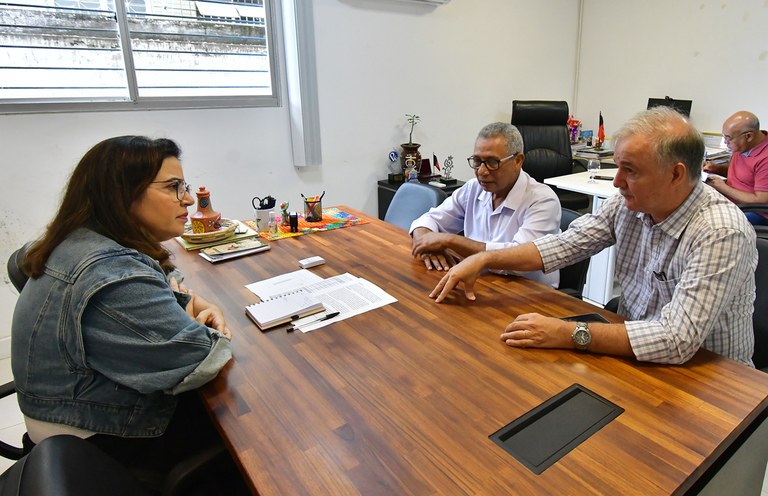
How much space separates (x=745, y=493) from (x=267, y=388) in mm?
1258

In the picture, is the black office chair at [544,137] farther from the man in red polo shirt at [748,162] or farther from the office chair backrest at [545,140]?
the man in red polo shirt at [748,162]

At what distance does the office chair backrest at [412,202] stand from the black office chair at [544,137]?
2.05m

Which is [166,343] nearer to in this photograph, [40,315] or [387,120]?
[40,315]

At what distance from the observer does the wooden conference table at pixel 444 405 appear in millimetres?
839

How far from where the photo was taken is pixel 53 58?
2799 mm

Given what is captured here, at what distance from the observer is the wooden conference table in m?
0.84

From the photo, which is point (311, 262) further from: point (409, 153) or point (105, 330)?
point (409, 153)

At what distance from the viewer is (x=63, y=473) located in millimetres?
710

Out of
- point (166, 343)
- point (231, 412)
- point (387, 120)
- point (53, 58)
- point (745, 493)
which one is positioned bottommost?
point (745, 493)

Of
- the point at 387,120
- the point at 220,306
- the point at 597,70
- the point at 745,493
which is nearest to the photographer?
the point at 745,493

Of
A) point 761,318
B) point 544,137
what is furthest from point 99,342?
point 544,137

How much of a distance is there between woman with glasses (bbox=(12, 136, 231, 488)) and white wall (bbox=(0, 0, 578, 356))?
5.95 feet

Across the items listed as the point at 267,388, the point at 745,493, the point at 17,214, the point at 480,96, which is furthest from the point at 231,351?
the point at 480,96

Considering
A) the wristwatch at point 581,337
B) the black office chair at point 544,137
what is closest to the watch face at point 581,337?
the wristwatch at point 581,337
